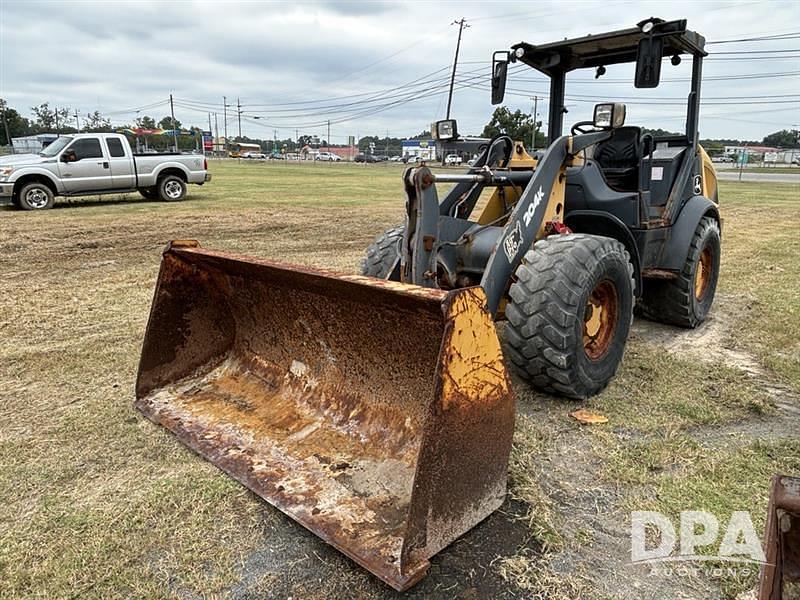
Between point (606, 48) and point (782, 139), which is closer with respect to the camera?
point (606, 48)

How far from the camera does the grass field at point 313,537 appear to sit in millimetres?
2279

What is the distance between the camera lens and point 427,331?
292cm

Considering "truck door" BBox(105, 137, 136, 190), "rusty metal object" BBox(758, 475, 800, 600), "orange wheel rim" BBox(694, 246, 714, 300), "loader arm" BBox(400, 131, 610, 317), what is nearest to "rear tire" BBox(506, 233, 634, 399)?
"loader arm" BBox(400, 131, 610, 317)

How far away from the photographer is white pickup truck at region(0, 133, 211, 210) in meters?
13.3

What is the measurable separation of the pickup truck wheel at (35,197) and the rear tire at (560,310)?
1317 cm

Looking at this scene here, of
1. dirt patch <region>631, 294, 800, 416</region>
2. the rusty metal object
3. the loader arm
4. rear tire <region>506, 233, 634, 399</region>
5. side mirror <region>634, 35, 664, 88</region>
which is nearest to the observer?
the rusty metal object

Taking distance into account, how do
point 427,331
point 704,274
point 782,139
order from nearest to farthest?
point 427,331, point 704,274, point 782,139

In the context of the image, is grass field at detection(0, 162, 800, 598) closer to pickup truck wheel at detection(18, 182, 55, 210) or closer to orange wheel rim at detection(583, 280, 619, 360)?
orange wheel rim at detection(583, 280, 619, 360)

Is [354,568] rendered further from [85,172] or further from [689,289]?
[85,172]

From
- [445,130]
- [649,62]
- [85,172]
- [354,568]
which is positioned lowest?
[354,568]

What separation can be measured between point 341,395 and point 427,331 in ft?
2.17

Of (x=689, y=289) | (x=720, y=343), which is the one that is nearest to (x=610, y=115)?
(x=689, y=289)

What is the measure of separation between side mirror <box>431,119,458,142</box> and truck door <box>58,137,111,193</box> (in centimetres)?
1197

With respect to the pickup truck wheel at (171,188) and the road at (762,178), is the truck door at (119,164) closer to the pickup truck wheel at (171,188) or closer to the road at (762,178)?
the pickup truck wheel at (171,188)
